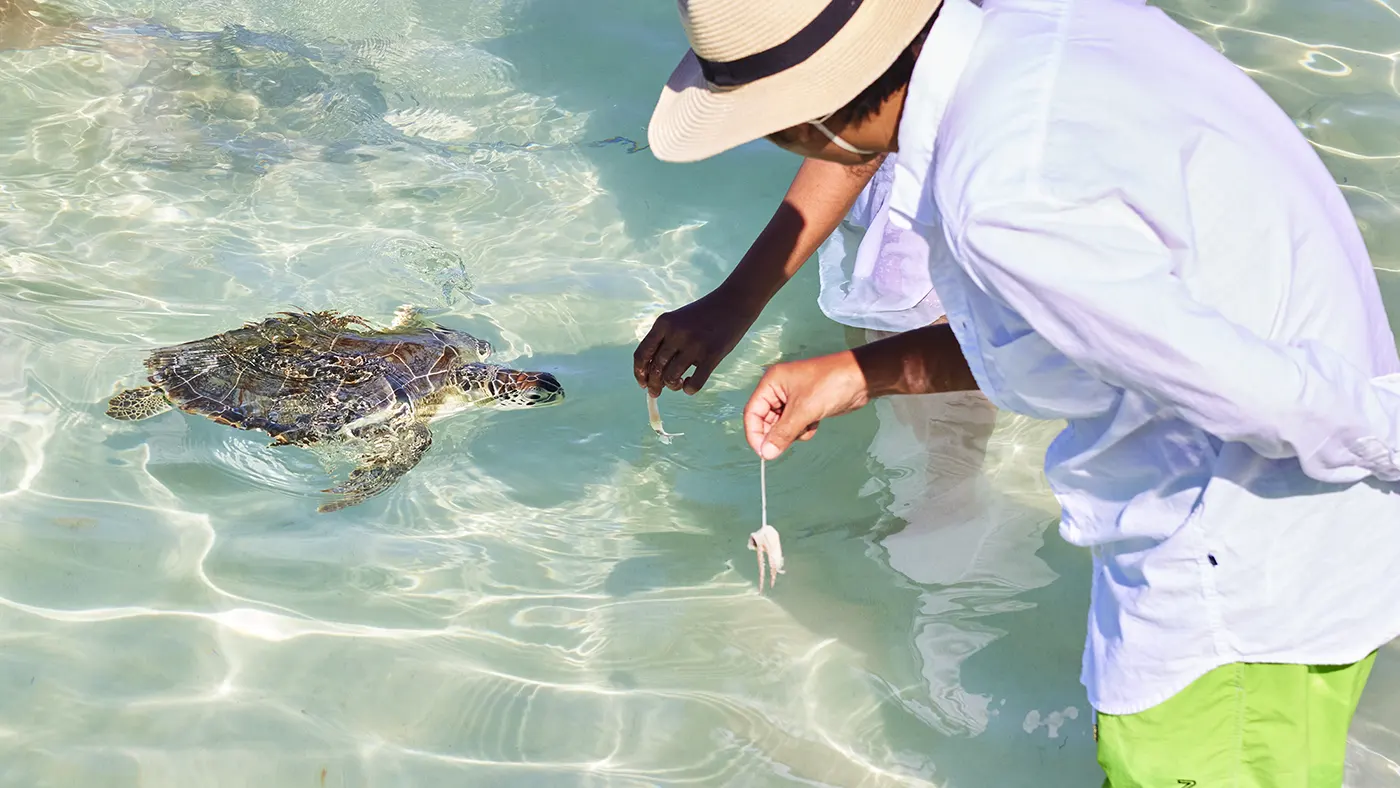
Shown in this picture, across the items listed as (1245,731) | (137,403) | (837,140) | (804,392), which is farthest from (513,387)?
(1245,731)

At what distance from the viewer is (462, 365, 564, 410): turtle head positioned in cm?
361

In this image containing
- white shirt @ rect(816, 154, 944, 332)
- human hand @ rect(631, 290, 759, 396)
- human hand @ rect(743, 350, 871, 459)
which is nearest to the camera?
human hand @ rect(743, 350, 871, 459)

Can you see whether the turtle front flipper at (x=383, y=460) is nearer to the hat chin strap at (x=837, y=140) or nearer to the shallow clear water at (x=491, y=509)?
the shallow clear water at (x=491, y=509)

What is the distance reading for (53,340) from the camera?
12.2ft

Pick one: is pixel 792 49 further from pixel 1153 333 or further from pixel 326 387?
pixel 326 387

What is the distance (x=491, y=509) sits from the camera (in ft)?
11.0

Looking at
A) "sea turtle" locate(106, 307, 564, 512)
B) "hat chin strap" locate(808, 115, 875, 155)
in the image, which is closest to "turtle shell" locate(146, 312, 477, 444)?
"sea turtle" locate(106, 307, 564, 512)

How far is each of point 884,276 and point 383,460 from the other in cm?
176

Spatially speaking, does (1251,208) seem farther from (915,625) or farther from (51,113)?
(51,113)

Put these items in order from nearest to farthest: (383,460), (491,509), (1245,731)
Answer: (1245,731) < (491,509) < (383,460)

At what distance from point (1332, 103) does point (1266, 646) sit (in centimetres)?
425

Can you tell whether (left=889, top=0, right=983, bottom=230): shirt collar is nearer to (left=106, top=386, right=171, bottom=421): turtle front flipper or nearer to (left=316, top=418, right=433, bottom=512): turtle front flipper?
(left=316, top=418, right=433, bottom=512): turtle front flipper

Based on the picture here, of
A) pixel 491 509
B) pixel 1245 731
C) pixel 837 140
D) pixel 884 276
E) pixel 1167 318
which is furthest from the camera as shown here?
pixel 491 509

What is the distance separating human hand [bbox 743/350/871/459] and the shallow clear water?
1059mm
